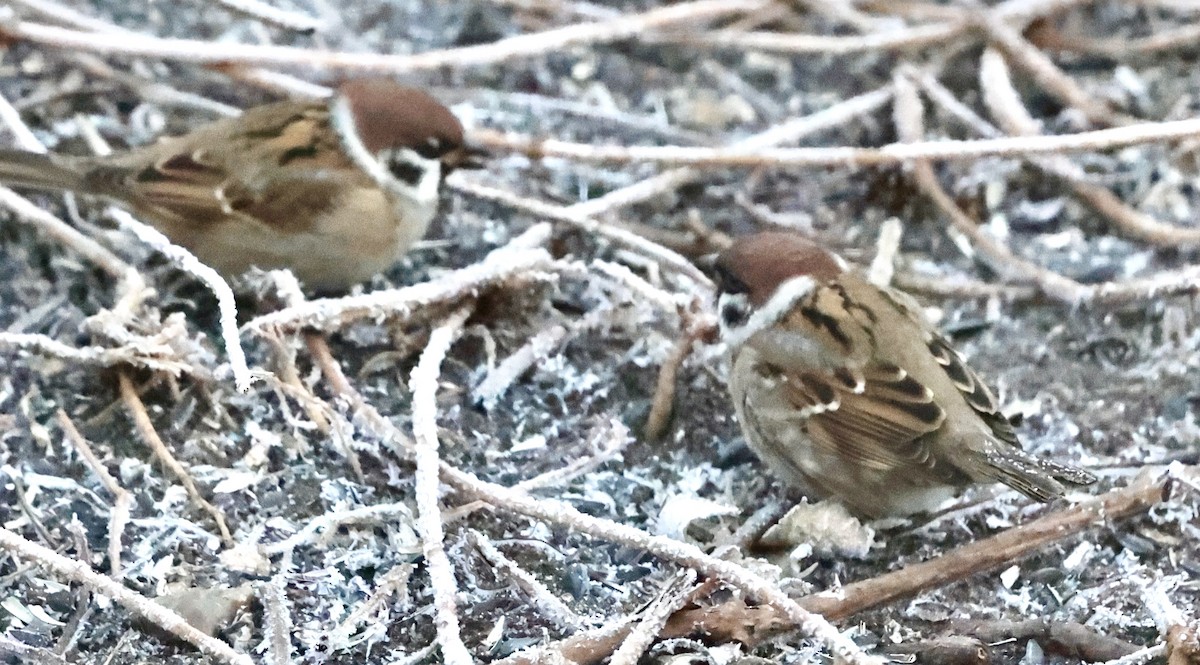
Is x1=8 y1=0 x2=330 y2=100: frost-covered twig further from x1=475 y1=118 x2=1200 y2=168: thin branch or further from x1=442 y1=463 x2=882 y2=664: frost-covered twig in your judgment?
x1=442 y1=463 x2=882 y2=664: frost-covered twig

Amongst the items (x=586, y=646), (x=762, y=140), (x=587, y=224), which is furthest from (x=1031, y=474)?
(x=762, y=140)

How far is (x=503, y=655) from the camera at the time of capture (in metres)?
1.74

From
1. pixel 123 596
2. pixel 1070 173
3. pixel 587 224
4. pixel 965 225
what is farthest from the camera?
pixel 1070 173

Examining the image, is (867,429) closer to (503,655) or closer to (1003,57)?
(503,655)

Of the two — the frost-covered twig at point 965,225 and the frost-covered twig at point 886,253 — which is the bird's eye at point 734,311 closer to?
the frost-covered twig at point 886,253

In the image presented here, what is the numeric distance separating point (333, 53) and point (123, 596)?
4.80 ft

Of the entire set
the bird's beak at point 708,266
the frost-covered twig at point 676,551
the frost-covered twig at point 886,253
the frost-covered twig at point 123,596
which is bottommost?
the frost-covered twig at point 123,596

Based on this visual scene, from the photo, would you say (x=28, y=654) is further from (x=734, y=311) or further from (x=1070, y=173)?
(x=1070, y=173)

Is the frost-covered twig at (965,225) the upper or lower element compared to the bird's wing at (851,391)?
upper

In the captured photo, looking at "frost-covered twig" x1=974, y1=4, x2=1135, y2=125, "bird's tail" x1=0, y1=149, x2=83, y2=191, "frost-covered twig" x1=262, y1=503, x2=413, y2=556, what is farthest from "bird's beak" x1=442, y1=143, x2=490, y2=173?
"frost-covered twig" x1=974, y1=4, x2=1135, y2=125

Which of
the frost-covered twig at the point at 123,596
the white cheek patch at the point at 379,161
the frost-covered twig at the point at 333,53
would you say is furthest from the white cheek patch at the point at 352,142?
the frost-covered twig at the point at 123,596

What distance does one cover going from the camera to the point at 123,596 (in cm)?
Answer: 160

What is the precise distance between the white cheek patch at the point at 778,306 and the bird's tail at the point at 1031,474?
41 centimetres

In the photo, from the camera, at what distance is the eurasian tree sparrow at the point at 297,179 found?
2.37 m
